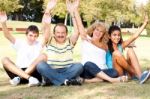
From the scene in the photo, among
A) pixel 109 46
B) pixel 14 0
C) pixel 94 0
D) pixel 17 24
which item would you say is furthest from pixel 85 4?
pixel 109 46

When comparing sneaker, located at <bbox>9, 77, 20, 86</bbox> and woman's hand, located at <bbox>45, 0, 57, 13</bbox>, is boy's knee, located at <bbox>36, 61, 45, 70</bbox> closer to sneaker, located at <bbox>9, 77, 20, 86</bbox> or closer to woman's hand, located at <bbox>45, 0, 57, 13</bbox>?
sneaker, located at <bbox>9, 77, 20, 86</bbox>

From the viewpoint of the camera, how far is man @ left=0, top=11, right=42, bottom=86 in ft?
24.1

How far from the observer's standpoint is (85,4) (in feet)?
151

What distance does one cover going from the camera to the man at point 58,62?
7.13 m

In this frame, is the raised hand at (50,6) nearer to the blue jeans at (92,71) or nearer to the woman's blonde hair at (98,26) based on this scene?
the woman's blonde hair at (98,26)

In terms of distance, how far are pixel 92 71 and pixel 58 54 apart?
26.3 inches

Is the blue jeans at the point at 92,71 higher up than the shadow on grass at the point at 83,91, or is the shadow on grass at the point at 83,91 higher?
the blue jeans at the point at 92,71

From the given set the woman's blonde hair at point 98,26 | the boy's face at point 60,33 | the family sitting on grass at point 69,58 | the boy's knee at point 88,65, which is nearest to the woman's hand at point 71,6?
the family sitting on grass at point 69,58

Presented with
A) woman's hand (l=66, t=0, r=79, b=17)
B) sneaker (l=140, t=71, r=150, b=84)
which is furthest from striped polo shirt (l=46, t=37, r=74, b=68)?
sneaker (l=140, t=71, r=150, b=84)

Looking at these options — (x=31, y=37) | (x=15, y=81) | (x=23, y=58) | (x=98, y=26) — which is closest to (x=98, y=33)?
(x=98, y=26)

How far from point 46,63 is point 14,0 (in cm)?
4163

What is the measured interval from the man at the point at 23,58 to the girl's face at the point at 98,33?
988mm

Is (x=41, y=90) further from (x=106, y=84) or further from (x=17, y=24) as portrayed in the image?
(x=17, y=24)

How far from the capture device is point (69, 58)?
7285 millimetres
